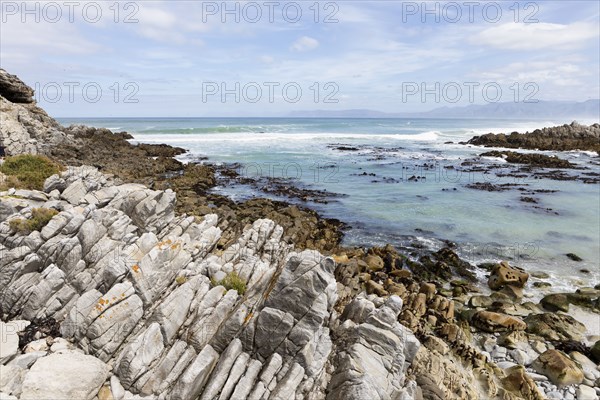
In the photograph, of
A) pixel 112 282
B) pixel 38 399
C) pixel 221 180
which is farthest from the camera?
pixel 221 180

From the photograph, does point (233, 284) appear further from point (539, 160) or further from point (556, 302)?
point (539, 160)

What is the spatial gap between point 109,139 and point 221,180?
27.9 metres

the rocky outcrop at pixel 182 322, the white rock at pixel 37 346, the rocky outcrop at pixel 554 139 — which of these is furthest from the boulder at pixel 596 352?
the rocky outcrop at pixel 554 139

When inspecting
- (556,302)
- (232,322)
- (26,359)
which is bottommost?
(556,302)

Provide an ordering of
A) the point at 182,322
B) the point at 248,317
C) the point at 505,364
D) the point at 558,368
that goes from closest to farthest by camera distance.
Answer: the point at 248,317 → the point at 182,322 → the point at 558,368 → the point at 505,364

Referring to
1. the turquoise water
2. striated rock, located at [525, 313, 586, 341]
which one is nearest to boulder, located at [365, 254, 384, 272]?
the turquoise water

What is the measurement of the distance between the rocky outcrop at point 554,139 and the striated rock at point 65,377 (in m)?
84.4

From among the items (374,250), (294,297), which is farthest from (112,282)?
(374,250)

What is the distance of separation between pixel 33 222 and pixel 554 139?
95.4 m

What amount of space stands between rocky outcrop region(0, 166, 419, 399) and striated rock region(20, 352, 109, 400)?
0.03 meters

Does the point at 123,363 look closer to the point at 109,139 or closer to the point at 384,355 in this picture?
the point at 384,355

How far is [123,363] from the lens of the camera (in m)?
9.50

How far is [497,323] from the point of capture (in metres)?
15.3

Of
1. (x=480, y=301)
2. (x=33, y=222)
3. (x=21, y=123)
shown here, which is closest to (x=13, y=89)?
A: (x=21, y=123)
